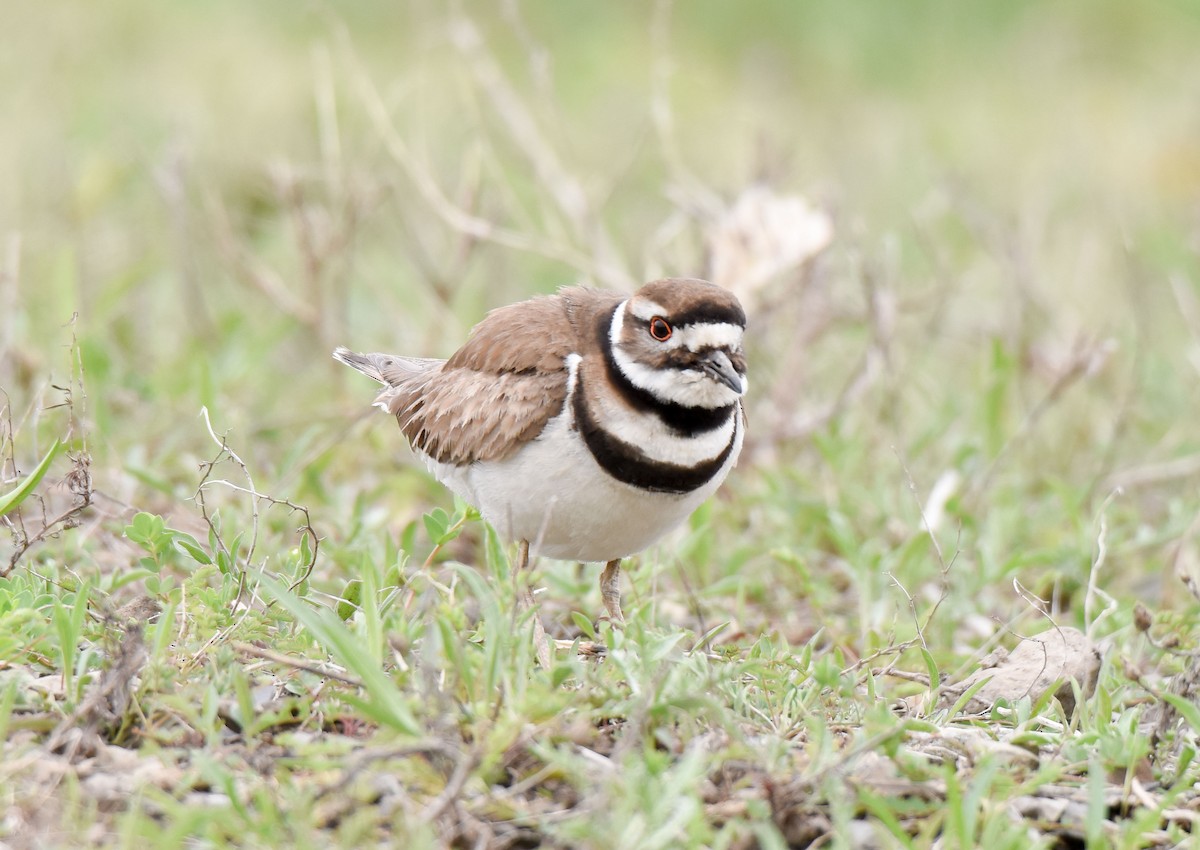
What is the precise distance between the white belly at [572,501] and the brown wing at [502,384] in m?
0.07

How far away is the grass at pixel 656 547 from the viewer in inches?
132

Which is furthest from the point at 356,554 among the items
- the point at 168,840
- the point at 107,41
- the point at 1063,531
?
the point at 107,41

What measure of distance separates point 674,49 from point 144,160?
30.9 feet

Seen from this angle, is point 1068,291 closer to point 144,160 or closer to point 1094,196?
point 1094,196

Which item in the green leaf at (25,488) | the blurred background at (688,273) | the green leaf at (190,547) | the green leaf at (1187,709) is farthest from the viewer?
the blurred background at (688,273)

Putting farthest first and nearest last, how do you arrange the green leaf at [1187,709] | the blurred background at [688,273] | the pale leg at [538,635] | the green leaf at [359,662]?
1. the blurred background at [688,273]
2. the pale leg at [538,635]
3. the green leaf at [1187,709]
4. the green leaf at [359,662]

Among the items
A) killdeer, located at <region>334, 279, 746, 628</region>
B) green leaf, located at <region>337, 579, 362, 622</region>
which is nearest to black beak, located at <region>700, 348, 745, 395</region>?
killdeer, located at <region>334, 279, 746, 628</region>

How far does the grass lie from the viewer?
3.36 metres

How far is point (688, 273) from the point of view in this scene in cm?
726

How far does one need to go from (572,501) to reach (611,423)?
0.26 metres

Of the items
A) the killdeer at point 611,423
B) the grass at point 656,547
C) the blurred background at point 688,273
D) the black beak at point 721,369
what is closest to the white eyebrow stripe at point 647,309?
the killdeer at point 611,423

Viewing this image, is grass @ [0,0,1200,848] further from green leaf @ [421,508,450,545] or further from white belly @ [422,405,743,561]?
white belly @ [422,405,743,561]

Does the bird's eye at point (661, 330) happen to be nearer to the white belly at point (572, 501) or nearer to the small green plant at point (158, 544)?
the white belly at point (572, 501)

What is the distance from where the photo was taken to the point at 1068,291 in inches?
368
